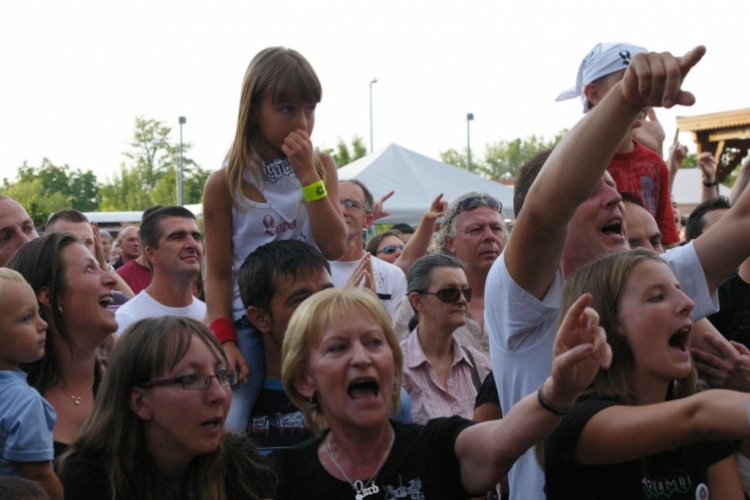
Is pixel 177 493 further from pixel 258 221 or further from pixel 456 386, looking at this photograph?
pixel 456 386

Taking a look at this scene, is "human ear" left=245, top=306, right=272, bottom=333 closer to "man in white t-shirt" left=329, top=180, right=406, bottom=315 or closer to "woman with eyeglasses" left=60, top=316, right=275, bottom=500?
"woman with eyeglasses" left=60, top=316, right=275, bottom=500

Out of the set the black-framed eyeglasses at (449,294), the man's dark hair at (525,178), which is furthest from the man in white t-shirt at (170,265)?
the man's dark hair at (525,178)

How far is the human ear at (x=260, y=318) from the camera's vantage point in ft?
10.6

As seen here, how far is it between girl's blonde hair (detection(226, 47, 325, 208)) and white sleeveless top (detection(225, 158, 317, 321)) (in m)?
0.04

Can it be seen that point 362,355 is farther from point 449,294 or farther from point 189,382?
point 449,294

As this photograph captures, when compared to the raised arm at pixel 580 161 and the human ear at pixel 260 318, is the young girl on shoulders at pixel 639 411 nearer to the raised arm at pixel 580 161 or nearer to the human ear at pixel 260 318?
the raised arm at pixel 580 161

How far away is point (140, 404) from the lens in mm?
2572

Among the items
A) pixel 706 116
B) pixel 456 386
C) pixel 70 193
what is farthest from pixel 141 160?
pixel 456 386

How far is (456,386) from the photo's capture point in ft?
14.4

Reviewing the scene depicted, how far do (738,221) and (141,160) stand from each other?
65.6 metres

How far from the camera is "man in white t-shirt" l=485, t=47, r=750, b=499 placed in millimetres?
1936

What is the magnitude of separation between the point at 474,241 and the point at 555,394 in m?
3.38

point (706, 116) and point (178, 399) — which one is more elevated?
point (706, 116)

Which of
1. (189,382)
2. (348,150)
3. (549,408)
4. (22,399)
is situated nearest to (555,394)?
(549,408)
